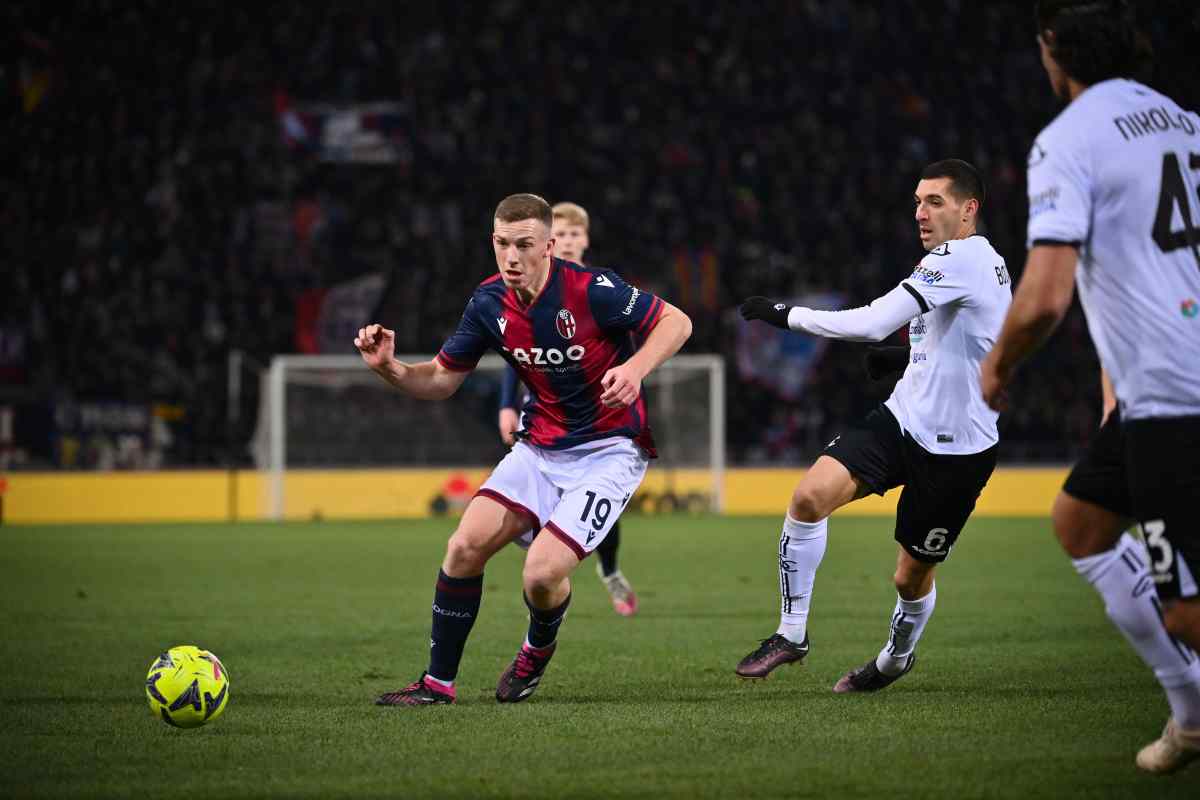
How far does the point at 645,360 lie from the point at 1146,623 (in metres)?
2.24

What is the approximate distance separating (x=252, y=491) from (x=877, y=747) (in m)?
19.6

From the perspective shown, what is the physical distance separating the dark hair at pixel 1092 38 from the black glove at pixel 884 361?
2.47 metres

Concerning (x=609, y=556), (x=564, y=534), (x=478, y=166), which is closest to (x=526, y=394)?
(x=609, y=556)

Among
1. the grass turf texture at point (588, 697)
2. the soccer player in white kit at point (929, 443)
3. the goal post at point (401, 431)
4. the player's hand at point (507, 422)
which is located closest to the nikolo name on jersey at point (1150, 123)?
the grass turf texture at point (588, 697)

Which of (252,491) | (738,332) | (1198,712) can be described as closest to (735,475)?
(738,332)

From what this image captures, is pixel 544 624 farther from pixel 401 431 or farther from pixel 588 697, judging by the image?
pixel 401 431

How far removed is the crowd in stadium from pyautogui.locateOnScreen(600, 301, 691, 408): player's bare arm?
1911cm

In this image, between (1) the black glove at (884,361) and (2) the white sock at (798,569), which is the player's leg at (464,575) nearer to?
(2) the white sock at (798,569)

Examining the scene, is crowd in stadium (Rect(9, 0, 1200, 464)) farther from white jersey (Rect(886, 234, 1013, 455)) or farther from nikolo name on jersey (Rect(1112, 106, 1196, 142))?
nikolo name on jersey (Rect(1112, 106, 1196, 142))

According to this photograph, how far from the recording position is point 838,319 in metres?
6.12

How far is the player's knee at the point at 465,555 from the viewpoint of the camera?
623cm

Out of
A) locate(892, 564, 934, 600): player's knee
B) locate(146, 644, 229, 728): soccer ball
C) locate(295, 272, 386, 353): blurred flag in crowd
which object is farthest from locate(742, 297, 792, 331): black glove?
locate(295, 272, 386, 353): blurred flag in crowd

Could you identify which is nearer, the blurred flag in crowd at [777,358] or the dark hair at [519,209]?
the dark hair at [519,209]

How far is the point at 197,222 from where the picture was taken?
29516 millimetres
